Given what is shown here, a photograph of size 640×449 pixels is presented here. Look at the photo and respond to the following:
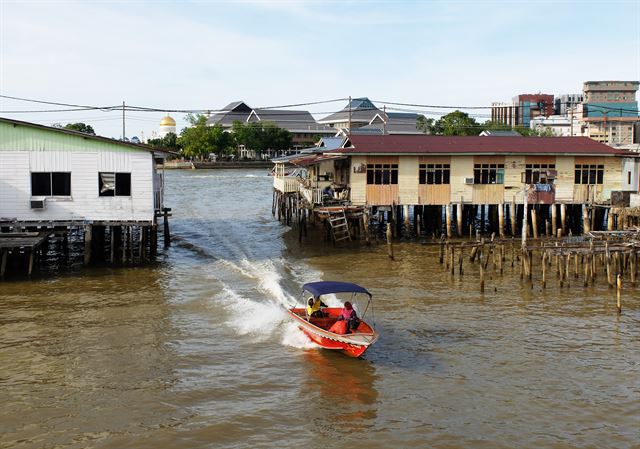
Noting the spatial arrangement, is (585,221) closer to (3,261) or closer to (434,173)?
(434,173)

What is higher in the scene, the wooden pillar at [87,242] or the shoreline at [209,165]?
the shoreline at [209,165]

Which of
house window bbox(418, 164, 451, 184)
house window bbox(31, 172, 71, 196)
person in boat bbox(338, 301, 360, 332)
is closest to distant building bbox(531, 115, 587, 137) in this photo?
house window bbox(418, 164, 451, 184)

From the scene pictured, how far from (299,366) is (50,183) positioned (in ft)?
52.2

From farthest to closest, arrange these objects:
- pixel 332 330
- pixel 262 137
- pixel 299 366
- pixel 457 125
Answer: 1. pixel 262 137
2. pixel 457 125
3. pixel 332 330
4. pixel 299 366

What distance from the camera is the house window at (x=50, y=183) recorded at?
92.1ft

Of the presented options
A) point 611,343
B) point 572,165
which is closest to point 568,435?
point 611,343

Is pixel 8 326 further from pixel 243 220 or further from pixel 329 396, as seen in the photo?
pixel 243 220

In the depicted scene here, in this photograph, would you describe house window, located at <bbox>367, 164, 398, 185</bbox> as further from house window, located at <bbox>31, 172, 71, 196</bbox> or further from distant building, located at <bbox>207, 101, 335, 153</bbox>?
distant building, located at <bbox>207, 101, 335, 153</bbox>

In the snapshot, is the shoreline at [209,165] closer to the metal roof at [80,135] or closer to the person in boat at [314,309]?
the metal roof at [80,135]

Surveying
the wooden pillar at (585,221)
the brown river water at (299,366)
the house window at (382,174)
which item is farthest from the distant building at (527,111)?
the brown river water at (299,366)

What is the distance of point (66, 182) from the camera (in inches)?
1112

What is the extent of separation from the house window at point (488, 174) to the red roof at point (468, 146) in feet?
3.04

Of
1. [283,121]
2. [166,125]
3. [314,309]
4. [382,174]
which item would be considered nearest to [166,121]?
[166,125]

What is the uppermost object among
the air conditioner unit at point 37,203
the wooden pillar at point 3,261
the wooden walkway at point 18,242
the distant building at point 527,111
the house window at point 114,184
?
the distant building at point 527,111
